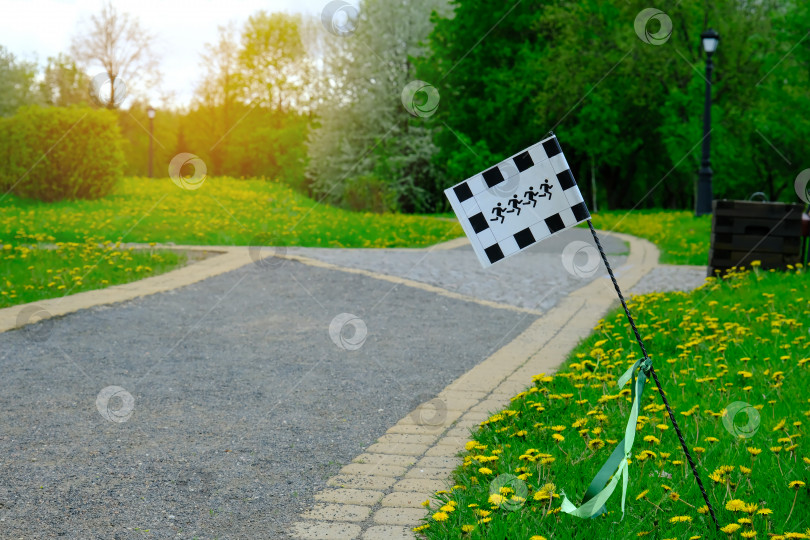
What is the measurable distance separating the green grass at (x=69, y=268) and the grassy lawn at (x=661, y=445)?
6.08 meters

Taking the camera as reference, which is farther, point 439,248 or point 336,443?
point 439,248

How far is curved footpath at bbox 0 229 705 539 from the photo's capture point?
346cm

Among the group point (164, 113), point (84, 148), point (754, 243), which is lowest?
point (754, 243)

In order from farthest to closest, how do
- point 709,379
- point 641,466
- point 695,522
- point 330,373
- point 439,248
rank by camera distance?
point 439,248 → point 330,373 → point 709,379 → point 641,466 → point 695,522

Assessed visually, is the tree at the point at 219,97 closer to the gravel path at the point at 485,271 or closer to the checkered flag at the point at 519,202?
the gravel path at the point at 485,271

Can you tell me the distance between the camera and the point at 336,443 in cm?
436

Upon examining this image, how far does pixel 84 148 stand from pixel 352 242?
9093 millimetres

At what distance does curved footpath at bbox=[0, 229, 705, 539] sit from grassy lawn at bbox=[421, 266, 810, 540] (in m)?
0.31

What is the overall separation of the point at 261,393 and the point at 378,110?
82.0 ft

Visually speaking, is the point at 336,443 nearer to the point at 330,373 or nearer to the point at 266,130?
the point at 330,373

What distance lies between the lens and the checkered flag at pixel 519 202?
10.6ft

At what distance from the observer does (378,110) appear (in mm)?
29359

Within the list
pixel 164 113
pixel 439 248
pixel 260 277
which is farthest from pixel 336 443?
pixel 164 113

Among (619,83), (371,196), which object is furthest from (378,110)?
(619,83)
